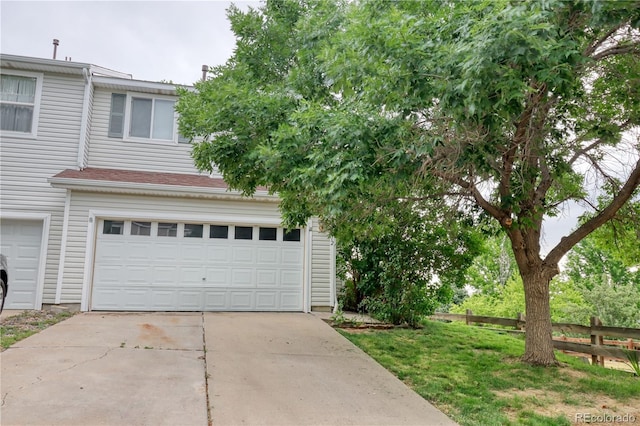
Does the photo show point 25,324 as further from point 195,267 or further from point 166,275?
point 195,267

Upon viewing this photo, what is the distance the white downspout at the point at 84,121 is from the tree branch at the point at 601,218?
10.6 meters

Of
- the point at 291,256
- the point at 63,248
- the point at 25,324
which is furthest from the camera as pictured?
the point at 291,256

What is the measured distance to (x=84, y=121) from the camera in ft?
35.4

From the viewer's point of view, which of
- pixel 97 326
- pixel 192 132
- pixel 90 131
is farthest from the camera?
pixel 90 131

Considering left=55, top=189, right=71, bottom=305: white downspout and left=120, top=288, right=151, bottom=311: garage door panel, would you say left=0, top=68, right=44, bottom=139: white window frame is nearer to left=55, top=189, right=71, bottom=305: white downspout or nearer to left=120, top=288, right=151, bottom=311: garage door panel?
left=55, top=189, right=71, bottom=305: white downspout

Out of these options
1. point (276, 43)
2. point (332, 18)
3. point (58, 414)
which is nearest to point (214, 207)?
point (276, 43)

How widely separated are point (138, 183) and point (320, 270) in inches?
194

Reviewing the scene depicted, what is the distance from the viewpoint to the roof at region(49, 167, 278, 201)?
32.1 ft

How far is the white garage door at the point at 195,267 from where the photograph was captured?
10117 millimetres

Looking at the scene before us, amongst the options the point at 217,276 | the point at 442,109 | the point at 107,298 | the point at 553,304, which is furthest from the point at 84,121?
the point at 553,304

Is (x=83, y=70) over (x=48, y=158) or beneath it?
over

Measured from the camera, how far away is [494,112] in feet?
13.9

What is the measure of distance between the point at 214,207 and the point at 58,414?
277 inches

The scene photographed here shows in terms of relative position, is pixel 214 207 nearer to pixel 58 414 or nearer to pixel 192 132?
pixel 192 132
